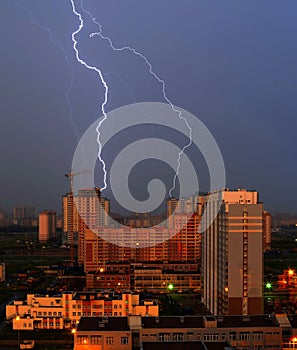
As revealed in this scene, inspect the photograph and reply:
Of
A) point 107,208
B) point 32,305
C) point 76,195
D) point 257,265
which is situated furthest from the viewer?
point 107,208

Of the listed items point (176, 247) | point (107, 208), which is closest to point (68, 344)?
point (176, 247)

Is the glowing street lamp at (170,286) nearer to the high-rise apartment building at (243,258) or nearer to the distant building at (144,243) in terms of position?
the distant building at (144,243)

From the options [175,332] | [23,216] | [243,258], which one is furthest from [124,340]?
[23,216]

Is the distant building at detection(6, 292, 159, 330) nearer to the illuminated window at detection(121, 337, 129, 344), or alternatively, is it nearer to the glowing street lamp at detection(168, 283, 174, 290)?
the illuminated window at detection(121, 337, 129, 344)

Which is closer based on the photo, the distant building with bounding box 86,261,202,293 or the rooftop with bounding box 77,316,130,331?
the rooftop with bounding box 77,316,130,331

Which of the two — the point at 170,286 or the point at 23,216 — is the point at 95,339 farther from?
the point at 23,216

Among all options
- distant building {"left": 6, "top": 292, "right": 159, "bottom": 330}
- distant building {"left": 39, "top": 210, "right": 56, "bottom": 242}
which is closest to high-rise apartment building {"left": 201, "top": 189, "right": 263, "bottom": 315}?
distant building {"left": 6, "top": 292, "right": 159, "bottom": 330}

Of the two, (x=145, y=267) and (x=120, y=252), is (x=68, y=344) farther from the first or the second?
(x=120, y=252)
